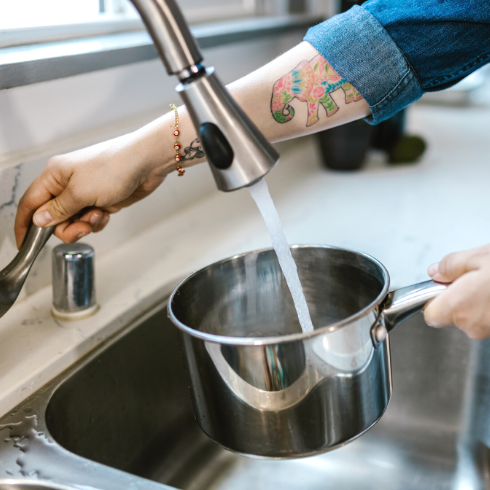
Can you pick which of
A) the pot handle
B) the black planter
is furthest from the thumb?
the black planter

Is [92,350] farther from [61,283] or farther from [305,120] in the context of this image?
[305,120]

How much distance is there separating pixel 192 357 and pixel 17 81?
0.42 metres

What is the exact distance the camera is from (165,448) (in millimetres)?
771

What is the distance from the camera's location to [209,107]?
402mm

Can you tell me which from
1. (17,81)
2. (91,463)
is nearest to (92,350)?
(91,463)

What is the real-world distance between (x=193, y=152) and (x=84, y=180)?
0.41ft

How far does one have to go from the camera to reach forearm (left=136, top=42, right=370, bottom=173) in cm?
67

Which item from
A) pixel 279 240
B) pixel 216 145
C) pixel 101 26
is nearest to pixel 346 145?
pixel 101 26

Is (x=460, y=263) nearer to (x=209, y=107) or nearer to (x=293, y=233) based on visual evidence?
(x=209, y=107)

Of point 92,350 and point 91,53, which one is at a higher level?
point 91,53

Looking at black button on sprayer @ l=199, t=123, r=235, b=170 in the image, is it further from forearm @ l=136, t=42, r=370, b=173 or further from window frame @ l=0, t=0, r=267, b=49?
window frame @ l=0, t=0, r=267, b=49

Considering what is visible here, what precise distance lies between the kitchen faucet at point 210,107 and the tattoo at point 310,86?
29cm

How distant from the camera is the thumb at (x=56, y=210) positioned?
647 mm

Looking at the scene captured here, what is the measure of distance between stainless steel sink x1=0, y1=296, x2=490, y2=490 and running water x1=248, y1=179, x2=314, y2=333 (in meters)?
0.25
